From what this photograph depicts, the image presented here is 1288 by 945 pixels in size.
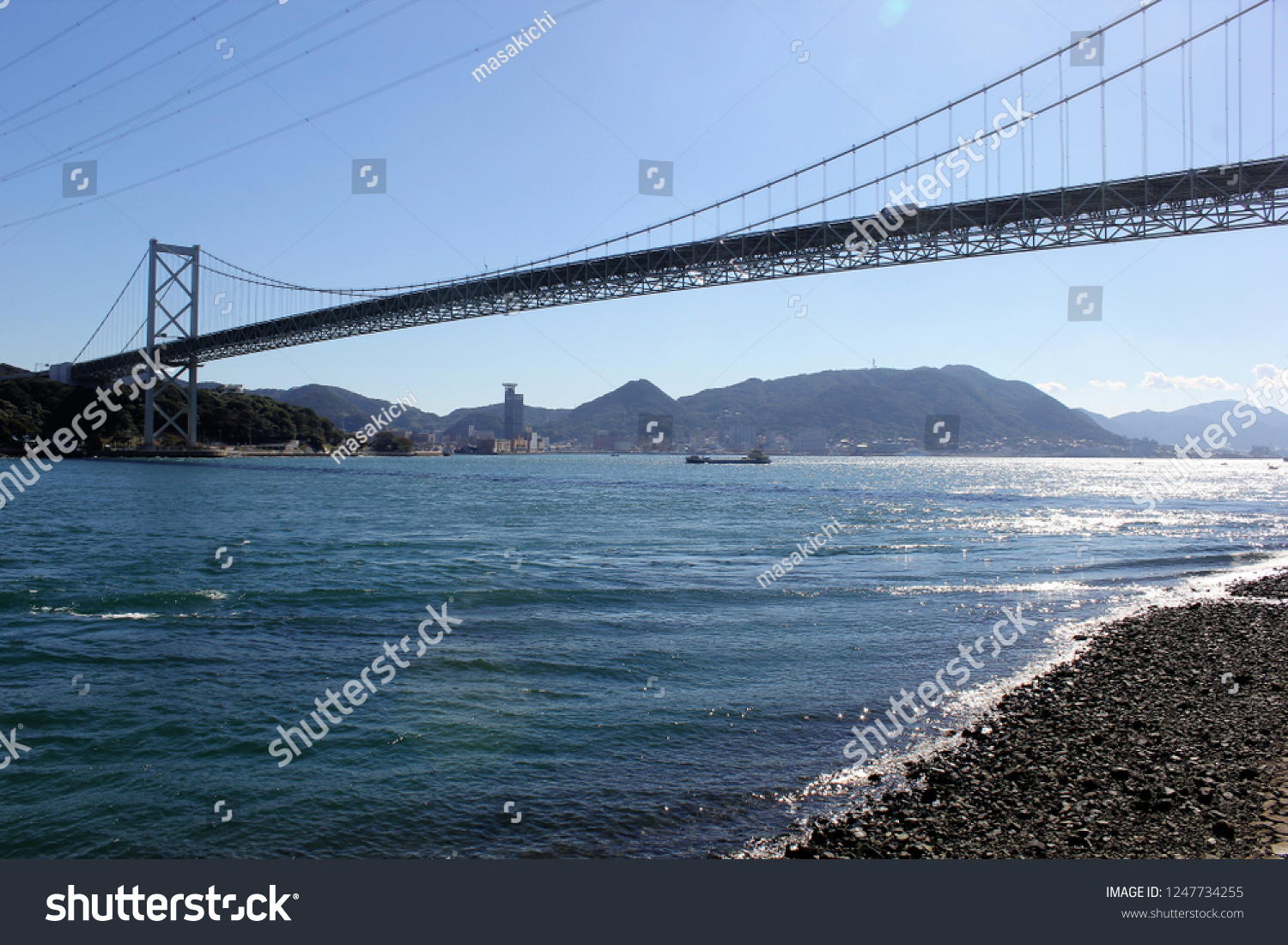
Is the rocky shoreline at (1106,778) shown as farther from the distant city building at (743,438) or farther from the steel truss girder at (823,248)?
the distant city building at (743,438)

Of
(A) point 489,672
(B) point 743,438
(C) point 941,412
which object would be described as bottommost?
(A) point 489,672

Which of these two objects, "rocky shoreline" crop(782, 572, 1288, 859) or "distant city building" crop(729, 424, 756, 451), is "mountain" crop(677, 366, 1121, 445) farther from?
"rocky shoreline" crop(782, 572, 1288, 859)

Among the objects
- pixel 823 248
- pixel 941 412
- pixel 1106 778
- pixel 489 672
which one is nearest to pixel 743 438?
pixel 941 412

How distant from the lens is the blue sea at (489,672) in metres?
5.37

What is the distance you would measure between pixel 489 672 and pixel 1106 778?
6291mm

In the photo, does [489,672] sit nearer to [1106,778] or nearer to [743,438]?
[1106,778]

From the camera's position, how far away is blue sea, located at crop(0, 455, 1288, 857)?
537 cm

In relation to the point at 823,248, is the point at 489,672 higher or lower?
lower

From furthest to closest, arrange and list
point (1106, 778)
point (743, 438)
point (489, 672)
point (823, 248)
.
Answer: point (743, 438), point (823, 248), point (489, 672), point (1106, 778)

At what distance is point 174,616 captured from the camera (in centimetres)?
1178

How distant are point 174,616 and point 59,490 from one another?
115ft

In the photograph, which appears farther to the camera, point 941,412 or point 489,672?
point 941,412

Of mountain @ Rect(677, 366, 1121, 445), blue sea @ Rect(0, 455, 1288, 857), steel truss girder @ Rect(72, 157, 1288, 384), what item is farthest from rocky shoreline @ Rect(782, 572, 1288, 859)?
mountain @ Rect(677, 366, 1121, 445)

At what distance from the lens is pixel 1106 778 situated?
5.31 m
